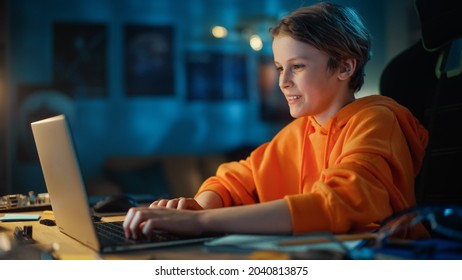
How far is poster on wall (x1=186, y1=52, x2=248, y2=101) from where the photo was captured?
3348 millimetres

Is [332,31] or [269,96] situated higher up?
[332,31]

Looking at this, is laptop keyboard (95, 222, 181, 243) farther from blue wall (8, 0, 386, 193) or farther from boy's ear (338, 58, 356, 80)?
blue wall (8, 0, 386, 193)

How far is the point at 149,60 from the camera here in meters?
3.27

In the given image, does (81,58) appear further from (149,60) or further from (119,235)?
(119,235)

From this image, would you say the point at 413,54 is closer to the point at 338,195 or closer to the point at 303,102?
the point at 303,102

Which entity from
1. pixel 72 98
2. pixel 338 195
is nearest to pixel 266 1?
pixel 72 98

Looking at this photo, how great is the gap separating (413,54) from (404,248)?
2.06 feet

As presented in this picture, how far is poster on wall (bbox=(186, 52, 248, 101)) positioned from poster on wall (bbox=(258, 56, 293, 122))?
4.1 inches

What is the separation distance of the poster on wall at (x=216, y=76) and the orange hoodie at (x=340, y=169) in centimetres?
233

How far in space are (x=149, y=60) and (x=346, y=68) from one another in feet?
8.03

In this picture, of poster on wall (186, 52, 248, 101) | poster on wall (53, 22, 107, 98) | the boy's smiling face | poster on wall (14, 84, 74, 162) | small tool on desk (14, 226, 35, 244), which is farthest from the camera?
poster on wall (186, 52, 248, 101)

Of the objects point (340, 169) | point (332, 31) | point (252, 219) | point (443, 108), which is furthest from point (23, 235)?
point (443, 108)

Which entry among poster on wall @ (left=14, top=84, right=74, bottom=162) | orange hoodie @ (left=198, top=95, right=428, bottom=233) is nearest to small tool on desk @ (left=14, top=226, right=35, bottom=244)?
orange hoodie @ (left=198, top=95, right=428, bottom=233)

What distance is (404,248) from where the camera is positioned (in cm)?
59
